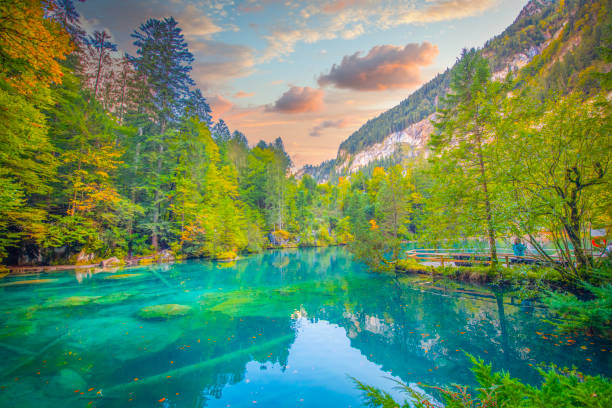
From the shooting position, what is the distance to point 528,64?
605 inches

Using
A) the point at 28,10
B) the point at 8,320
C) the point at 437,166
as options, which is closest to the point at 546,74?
the point at 437,166

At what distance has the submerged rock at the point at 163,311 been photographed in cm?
946

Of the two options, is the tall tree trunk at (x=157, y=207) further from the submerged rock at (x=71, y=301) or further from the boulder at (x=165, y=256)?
the submerged rock at (x=71, y=301)

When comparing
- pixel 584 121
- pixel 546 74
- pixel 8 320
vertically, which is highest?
pixel 546 74

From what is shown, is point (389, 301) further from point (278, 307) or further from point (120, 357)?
point (120, 357)

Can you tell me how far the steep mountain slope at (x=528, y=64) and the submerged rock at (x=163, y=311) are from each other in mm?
15284

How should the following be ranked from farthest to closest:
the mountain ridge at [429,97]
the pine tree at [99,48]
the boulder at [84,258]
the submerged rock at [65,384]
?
the mountain ridge at [429,97]
the pine tree at [99,48]
the boulder at [84,258]
the submerged rock at [65,384]

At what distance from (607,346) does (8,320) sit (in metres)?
18.4

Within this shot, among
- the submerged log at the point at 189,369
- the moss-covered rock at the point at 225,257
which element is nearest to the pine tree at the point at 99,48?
the moss-covered rock at the point at 225,257

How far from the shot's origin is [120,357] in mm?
6363

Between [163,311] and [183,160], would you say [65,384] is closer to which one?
[163,311]

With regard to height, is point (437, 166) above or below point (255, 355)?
above

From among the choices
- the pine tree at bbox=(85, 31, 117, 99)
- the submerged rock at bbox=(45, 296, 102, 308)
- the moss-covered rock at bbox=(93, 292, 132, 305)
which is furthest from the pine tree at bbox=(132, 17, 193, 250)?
the submerged rock at bbox=(45, 296, 102, 308)

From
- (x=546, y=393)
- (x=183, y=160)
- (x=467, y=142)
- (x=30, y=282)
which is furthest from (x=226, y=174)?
(x=546, y=393)
